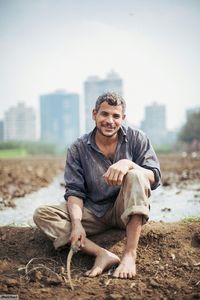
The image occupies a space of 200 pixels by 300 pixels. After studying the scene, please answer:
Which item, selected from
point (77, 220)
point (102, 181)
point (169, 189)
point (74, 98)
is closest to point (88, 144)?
point (102, 181)

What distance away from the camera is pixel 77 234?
316 centimetres

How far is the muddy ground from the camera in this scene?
2.75 m

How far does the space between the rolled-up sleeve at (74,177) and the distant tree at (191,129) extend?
155ft

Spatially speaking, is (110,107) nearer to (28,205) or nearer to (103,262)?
(103,262)

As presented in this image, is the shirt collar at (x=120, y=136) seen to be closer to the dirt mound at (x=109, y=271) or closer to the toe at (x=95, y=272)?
the dirt mound at (x=109, y=271)

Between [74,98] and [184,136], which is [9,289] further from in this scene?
[74,98]

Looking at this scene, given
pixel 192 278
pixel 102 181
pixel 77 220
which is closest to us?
pixel 192 278

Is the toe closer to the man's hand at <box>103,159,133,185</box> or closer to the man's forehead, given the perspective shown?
the man's hand at <box>103,159,133,185</box>

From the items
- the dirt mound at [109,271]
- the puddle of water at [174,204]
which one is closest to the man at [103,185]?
the dirt mound at [109,271]

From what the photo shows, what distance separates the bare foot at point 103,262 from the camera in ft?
9.99

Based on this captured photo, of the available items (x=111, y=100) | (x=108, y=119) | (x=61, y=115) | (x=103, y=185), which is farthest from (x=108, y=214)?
(x=61, y=115)

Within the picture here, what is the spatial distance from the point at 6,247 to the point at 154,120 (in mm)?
82288

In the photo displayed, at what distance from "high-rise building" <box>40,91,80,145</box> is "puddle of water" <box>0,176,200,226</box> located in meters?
80.7

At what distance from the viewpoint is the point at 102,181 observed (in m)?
3.46
